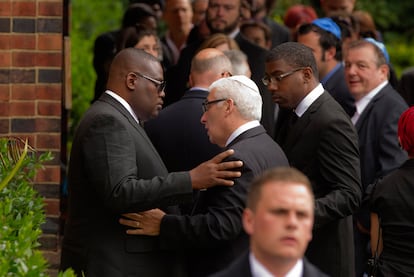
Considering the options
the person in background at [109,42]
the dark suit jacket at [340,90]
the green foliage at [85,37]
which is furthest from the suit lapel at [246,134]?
the green foliage at [85,37]

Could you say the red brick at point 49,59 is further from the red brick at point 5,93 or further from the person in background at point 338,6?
the person in background at point 338,6

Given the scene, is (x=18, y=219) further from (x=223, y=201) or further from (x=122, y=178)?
(x=223, y=201)

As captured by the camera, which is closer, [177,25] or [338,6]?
[338,6]

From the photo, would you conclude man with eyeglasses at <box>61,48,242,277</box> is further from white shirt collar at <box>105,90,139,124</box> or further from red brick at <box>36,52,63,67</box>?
red brick at <box>36,52,63,67</box>

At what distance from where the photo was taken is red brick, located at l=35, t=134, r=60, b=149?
8883 mm

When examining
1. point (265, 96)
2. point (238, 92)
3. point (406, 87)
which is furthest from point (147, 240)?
point (406, 87)

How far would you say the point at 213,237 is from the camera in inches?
259

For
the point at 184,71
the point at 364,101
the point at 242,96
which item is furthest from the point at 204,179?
the point at 184,71

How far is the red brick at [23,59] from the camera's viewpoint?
882 centimetres

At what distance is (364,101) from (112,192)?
145 inches

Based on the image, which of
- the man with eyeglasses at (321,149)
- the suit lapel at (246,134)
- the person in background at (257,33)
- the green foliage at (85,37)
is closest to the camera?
the suit lapel at (246,134)

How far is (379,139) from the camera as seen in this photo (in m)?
9.24

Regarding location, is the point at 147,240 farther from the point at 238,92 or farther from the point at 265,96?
the point at 265,96

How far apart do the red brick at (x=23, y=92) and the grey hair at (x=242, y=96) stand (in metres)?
2.43
